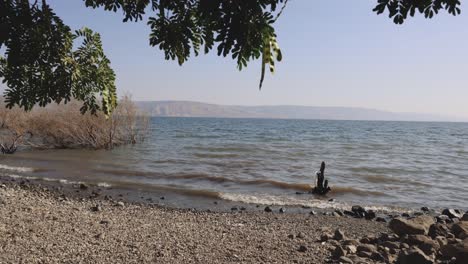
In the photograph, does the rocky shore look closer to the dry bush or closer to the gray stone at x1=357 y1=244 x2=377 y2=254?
the gray stone at x1=357 y1=244 x2=377 y2=254

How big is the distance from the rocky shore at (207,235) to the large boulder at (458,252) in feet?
0.05

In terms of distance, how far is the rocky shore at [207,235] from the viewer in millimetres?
7336

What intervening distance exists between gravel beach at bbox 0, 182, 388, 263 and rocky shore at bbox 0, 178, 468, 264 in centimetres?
2

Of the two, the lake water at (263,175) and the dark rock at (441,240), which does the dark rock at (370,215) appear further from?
the dark rock at (441,240)

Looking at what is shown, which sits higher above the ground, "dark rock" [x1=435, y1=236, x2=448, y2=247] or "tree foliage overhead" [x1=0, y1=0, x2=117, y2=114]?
"tree foliage overhead" [x1=0, y1=0, x2=117, y2=114]

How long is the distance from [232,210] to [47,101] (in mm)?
8510

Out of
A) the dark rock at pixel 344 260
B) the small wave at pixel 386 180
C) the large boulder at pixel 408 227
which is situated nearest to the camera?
the dark rock at pixel 344 260

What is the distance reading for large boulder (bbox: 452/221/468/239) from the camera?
30.5 ft

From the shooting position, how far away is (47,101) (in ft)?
15.3

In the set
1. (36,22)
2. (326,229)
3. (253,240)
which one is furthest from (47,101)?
(326,229)

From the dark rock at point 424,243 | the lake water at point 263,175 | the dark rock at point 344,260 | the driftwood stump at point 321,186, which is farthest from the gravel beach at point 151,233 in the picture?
the driftwood stump at point 321,186

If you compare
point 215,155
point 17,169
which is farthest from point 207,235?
point 215,155

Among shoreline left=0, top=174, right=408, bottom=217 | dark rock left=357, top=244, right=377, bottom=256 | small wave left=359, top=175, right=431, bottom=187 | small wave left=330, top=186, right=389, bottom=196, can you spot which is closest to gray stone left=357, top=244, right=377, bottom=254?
dark rock left=357, top=244, right=377, bottom=256

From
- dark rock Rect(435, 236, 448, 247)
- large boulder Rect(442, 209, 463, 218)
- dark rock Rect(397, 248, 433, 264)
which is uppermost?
dark rock Rect(397, 248, 433, 264)
